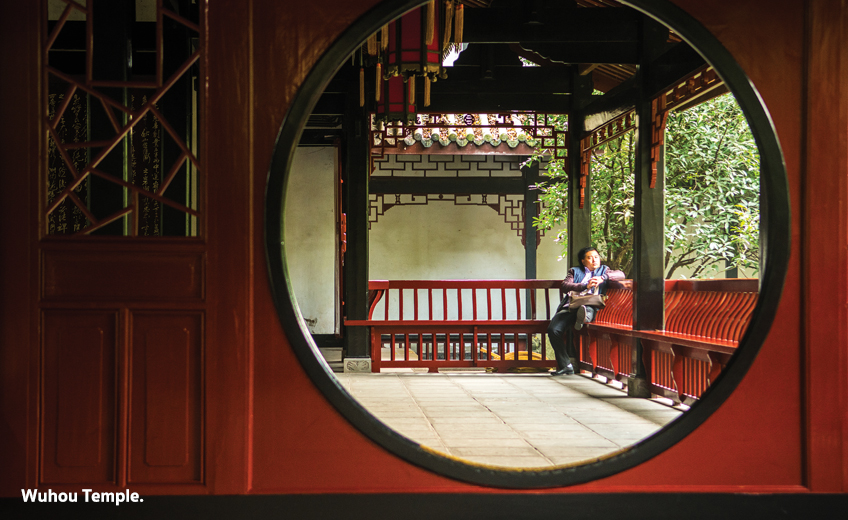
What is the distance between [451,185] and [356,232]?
12.7 ft

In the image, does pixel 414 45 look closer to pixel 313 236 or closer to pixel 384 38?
pixel 384 38

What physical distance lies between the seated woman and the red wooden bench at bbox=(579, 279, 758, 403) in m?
0.31

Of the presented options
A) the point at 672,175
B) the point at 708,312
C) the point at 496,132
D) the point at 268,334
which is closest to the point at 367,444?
the point at 268,334

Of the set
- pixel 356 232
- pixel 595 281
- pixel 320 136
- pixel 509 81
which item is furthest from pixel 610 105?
pixel 320 136

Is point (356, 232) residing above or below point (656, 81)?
below

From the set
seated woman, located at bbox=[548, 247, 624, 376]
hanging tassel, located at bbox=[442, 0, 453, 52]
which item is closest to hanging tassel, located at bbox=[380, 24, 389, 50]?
hanging tassel, located at bbox=[442, 0, 453, 52]

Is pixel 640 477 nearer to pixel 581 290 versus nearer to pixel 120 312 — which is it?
pixel 120 312

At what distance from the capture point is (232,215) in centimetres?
251

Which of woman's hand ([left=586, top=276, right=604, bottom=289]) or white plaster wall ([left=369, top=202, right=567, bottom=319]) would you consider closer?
woman's hand ([left=586, top=276, right=604, bottom=289])

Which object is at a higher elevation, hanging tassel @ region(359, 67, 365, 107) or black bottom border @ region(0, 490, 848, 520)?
hanging tassel @ region(359, 67, 365, 107)

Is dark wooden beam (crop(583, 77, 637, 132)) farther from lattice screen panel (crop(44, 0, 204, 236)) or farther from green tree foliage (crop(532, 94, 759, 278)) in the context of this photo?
lattice screen panel (crop(44, 0, 204, 236))

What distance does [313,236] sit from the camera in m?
8.90

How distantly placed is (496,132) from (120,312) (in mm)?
7959

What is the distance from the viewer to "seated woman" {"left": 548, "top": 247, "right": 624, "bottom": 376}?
6.63 m
